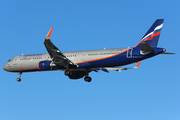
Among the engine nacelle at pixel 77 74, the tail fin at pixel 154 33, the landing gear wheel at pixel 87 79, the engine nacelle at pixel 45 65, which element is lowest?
the landing gear wheel at pixel 87 79

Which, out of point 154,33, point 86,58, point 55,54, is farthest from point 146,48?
point 55,54

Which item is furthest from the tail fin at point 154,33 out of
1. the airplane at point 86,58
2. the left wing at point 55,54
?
the left wing at point 55,54

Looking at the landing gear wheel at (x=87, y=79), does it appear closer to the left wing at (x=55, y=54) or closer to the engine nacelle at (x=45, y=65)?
the left wing at (x=55, y=54)

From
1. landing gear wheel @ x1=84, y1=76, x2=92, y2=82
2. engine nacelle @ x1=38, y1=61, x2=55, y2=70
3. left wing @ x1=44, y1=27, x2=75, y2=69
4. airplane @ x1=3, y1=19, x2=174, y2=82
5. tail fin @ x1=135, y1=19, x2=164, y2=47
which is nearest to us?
left wing @ x1=44, y1=27, x2=75, y2=69

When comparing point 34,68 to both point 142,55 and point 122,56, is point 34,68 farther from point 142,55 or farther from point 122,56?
point 142,55

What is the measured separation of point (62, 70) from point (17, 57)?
6.89 m

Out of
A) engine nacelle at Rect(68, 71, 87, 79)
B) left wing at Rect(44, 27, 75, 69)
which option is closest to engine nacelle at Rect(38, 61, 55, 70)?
left wing at Rect(44, 27, 75, 69)

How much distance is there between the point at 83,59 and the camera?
3866cm

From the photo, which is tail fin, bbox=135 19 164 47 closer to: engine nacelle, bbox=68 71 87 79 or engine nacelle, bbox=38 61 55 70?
engine nacelle, bbox=68 71 87 79

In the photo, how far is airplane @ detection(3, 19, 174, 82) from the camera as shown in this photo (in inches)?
Result: 1387

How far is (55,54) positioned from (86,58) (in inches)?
165

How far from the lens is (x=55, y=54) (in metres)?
36.4

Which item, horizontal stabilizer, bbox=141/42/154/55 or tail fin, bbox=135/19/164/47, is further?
tail fin, bbox=135/19/164/47

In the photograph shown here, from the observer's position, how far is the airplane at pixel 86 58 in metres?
35.2
